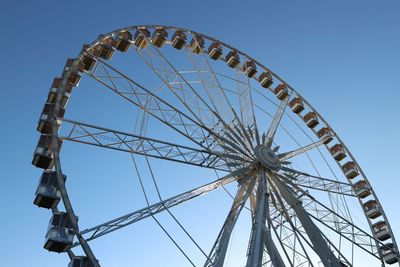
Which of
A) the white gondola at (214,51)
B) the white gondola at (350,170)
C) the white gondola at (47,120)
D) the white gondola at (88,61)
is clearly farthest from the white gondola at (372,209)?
the white gondola at (47,120)

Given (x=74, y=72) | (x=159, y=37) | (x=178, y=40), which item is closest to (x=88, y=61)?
(x=74, y=72)

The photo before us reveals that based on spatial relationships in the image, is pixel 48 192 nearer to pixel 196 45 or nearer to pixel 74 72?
pixel 74 72

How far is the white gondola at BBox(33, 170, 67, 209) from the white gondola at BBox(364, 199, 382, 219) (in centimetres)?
1559

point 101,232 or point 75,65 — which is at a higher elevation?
point 75,65

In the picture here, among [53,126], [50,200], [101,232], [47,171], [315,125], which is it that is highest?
[315,125]

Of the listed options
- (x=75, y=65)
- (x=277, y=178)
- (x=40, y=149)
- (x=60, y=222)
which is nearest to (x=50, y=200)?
(x=60, y=222)

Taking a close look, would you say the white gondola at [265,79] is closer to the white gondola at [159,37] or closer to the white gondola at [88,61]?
the white gondola at [159,37]

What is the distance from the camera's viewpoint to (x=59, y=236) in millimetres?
14453

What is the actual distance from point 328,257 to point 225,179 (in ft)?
14.9

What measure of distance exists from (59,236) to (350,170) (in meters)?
16.0

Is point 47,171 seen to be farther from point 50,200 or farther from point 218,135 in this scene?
point 218,135

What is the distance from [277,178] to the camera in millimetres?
19141

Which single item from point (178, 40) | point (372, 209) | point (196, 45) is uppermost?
point (178, 40)

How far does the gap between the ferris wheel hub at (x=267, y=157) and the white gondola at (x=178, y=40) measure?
6.61m
